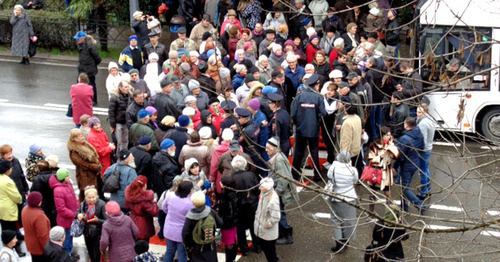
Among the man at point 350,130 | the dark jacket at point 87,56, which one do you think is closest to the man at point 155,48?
the dark jacket at point 87,56

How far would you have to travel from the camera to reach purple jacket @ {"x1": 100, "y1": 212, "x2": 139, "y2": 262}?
1091 cm

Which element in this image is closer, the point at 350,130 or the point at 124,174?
the point at 124,174

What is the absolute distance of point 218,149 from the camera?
12.7 meters

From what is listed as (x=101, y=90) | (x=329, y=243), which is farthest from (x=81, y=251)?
(x=101, y=90)

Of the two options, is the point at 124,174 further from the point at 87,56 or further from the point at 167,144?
the point at 87,56

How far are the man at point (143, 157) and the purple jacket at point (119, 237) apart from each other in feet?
5.88

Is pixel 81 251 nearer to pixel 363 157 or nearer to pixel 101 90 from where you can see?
pixel 363 157

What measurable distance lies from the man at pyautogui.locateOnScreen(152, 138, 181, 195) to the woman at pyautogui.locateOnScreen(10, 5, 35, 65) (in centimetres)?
1165

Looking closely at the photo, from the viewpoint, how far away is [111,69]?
16.2 metres

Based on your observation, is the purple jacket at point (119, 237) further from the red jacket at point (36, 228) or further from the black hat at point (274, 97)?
the black hat at point (274, 97)

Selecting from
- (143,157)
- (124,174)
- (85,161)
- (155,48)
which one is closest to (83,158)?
(85,161)

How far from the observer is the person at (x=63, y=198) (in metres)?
11.8

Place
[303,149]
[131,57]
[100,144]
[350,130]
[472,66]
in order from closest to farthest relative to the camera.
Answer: [100,144], [350,130], [303,149], [472,66], [131,57]

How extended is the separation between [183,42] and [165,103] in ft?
13.2
